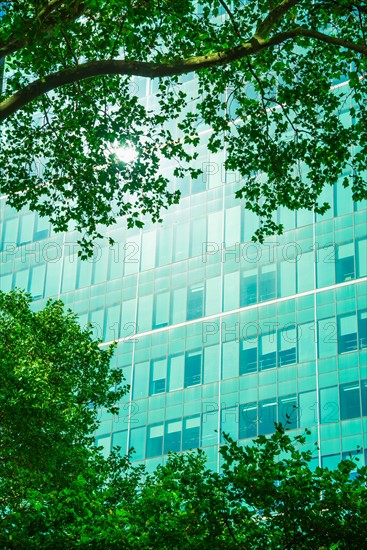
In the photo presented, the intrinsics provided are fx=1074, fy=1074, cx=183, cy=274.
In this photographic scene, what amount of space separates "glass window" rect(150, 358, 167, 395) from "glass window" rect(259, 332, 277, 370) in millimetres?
7033

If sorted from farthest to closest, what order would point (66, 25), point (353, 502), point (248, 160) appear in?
point (248, 160) → point (66, 25) → point (353, 502)

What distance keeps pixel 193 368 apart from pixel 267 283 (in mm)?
6797

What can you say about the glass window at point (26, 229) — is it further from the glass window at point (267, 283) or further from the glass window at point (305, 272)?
the glass window at point (305, 272)

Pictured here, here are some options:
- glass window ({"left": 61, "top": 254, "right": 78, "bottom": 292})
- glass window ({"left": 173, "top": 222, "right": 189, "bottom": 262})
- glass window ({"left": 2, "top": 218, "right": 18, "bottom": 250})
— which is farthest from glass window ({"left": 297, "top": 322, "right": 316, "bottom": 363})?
glass window ({"left": 2, "top": 218, "right": 18, "bottom": 250})

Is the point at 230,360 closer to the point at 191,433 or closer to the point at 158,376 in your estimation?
the point at 191,433

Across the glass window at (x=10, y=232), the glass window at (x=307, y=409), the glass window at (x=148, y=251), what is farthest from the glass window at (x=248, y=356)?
the glass window at (x=10, y=232)

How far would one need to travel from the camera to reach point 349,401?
188 ft

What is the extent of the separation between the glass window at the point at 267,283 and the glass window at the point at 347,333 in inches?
219

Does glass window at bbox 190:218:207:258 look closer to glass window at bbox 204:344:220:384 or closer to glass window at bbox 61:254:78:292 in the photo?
glass window at bbox 204:344:220:384

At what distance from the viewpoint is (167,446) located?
6331cm

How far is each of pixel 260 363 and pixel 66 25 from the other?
44.0 metres

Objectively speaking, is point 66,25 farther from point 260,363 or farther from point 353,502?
point 260,363

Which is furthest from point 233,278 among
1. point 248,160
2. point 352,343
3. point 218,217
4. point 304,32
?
point 304,32

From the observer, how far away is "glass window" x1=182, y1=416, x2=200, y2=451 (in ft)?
205
